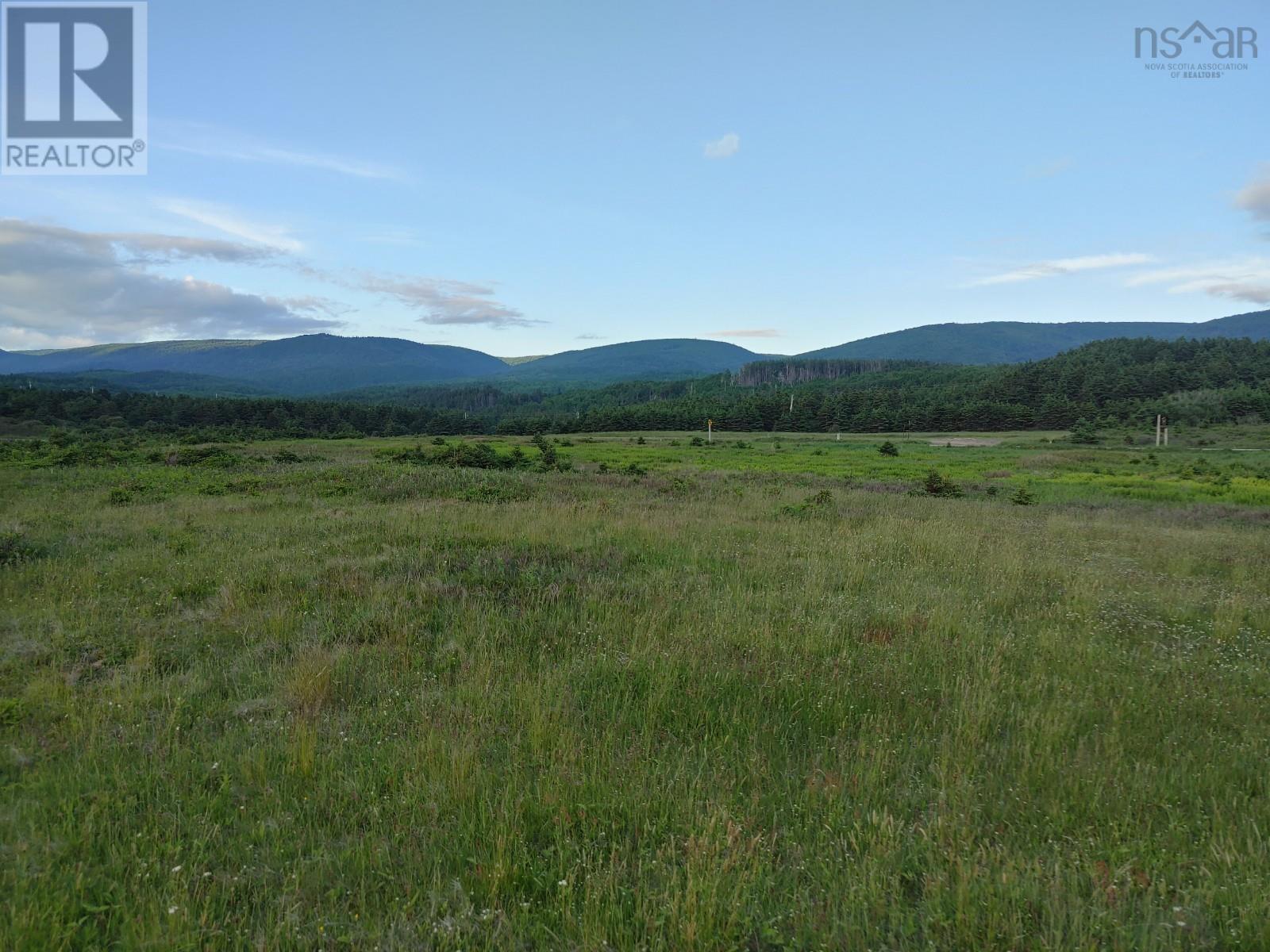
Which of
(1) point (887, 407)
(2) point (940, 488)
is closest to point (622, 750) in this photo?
(2) point (940, 488)

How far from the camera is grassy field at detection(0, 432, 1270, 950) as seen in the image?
3352mm

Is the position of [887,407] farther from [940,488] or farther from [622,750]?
[622,750]

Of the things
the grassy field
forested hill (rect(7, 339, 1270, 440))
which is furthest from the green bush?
forested hill (rect(7, 339, 1270, 440))

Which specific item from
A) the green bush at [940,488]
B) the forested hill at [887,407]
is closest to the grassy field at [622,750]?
the green bush at [940,488]

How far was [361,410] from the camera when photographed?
11356cm

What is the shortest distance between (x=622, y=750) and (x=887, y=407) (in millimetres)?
121258

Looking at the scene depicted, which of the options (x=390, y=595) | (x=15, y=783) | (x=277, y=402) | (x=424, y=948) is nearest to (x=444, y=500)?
(x=390, y=595)

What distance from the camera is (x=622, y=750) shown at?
16.4 ft

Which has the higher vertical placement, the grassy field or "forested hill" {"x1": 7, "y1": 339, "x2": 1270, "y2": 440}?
"forested hill" {"x1": 7, "y1": 339, "x2": 1270, "y2": 440}

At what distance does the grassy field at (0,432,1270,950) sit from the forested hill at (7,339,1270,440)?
6798 centimetres

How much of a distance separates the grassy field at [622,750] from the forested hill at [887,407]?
68.0 m

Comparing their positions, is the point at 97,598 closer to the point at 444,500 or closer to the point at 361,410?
the point at 444,500

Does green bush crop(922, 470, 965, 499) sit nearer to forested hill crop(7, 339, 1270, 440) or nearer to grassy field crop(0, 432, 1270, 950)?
grassy field crop(0, 432, 1270, 950)

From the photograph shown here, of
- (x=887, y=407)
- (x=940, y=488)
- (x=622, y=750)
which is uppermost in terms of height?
(x=887, y=407)
